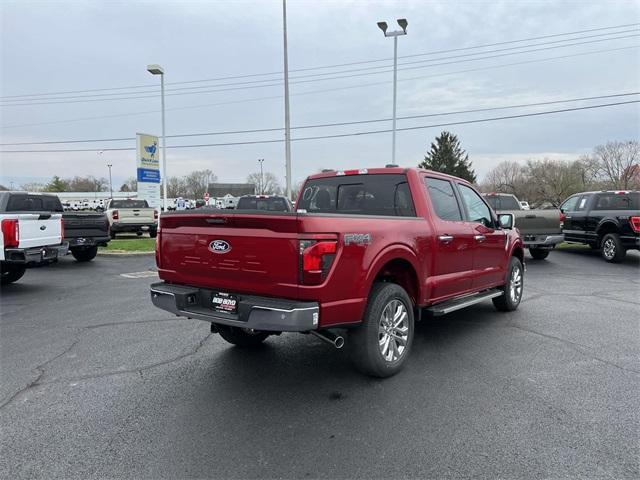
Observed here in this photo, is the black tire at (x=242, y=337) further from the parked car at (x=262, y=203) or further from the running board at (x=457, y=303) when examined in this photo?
the parked car at (x=262, y=203)

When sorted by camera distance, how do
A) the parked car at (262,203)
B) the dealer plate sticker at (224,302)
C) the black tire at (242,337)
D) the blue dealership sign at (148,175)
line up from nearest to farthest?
the dealer plate sticker at (224,302) < the black tire at (242,337) < the parked car at (262,203) < the blue dealership sign at (148,175)

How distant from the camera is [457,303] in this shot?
5301 mm

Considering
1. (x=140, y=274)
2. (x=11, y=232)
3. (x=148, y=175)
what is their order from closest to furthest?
(x=11, y=232) → (x=140, y=274) → (x=148, y=175)

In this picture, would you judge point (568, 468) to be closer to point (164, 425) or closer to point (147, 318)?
point (164, 425)

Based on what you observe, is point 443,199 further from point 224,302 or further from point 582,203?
point 582,203

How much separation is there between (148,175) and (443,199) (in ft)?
61.0

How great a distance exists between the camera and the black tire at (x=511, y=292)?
6.82 metres

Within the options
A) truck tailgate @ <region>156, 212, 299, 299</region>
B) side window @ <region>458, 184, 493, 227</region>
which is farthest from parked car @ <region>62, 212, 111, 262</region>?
side window @ <region>458, 184, 493, 227</region>

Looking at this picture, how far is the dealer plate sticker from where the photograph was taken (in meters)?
3.82

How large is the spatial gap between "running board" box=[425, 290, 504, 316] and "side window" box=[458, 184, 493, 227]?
0.95 metres

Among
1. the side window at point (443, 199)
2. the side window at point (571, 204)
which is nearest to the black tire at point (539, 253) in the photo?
the side window at point (571, 204)

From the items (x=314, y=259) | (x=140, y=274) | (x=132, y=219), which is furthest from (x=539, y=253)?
(x=132, y=219)

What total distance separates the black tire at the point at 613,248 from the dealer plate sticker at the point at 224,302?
12.4 meters

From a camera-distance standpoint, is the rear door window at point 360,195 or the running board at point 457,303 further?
the rear door window at point 360,195
